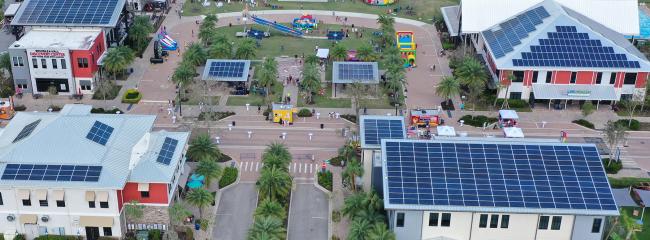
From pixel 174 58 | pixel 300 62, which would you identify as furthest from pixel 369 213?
pixel 174 58

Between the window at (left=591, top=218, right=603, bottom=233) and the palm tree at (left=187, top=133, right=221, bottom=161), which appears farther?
the palm tree at (left=187, top=133, right=221, bottom=161)

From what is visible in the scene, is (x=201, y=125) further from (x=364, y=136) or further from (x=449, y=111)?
(x=449, y=111)

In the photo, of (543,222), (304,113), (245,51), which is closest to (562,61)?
(304,113)

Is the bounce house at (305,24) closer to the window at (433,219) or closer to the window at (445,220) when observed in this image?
A: the window at (433,219)

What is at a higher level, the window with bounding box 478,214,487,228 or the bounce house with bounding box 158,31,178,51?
the bounce house with bounding box 158,31,178,51

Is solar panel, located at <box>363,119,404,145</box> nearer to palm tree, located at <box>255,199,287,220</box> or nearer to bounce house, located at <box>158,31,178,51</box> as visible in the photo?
palm tree, located at <box>255,199,287,220</box>

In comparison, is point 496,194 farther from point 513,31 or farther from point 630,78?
point 513,31

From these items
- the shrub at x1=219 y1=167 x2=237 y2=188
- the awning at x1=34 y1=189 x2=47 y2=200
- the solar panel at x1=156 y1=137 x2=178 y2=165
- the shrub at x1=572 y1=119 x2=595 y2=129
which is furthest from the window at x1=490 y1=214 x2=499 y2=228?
the awning at x1=34 y1=189 x2=47 y2=200

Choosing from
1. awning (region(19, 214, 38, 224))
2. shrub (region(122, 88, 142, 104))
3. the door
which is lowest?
the door
